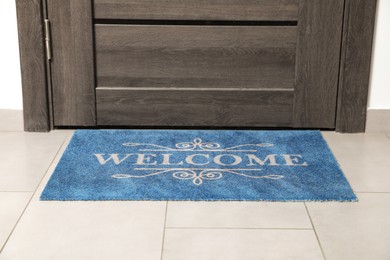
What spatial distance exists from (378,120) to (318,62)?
364 mm

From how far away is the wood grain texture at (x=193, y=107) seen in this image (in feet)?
8.57

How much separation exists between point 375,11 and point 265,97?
0.55 meters

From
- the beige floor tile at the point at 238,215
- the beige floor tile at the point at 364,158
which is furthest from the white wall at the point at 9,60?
the beige floor tile at the point at 364,158

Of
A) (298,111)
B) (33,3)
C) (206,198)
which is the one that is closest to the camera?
(206,198)

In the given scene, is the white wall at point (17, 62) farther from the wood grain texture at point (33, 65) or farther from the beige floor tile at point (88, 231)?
the beige floor tile at point (88, 231)

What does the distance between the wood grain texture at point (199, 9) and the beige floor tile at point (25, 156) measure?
0.55 metres

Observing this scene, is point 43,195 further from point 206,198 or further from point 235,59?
point 235,59

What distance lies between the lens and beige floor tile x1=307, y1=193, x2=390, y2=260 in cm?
171

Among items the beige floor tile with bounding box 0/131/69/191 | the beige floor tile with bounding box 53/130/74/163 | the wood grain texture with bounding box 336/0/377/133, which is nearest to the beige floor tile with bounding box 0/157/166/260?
the beige floor tile with bounding box 0/131/69/191

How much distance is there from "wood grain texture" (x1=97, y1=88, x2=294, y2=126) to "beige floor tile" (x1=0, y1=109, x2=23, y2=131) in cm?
33

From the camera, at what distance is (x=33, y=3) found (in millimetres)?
2479

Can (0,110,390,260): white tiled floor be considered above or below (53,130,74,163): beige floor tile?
below

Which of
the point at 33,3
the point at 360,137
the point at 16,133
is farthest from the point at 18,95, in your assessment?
the point at 360,137

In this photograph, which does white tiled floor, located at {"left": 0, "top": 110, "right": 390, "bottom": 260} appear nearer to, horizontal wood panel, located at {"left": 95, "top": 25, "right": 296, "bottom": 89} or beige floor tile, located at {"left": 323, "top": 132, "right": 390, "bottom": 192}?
beige floor tile, located at {"left": 323, "top": 132, "right": 390, "bottom": 192}
